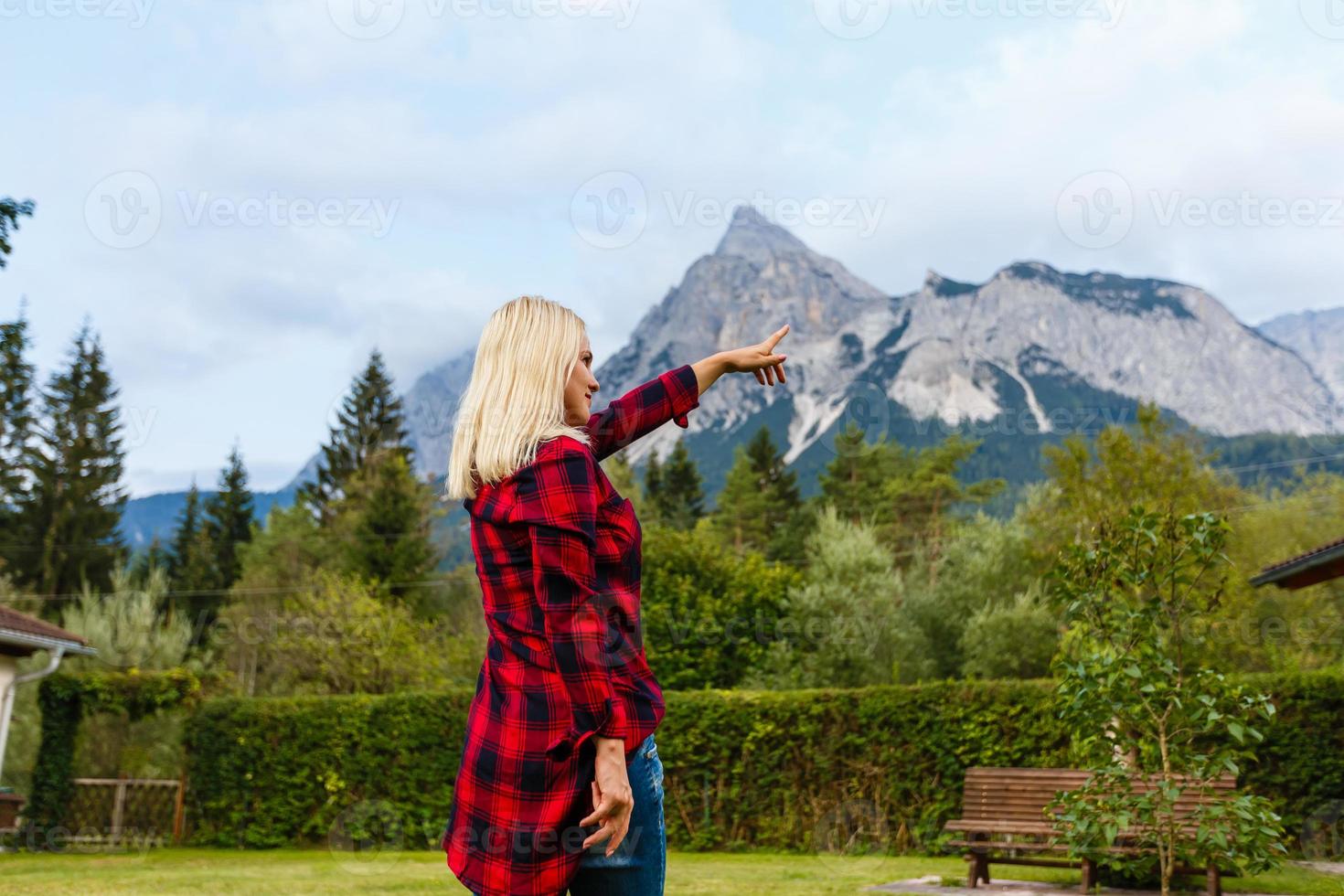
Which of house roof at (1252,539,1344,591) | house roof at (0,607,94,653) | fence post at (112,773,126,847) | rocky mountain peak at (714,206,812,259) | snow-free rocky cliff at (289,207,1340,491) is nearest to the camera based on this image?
house roof at (1252,539,1344,591)

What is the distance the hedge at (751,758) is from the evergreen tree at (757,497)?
26.3 m

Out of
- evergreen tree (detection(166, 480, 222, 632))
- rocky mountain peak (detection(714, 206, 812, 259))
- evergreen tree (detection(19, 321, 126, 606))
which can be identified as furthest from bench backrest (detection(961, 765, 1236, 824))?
rocky mountain peak (detection(714, 206, 812, 259))

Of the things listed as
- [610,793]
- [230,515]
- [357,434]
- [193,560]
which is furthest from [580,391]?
[230,515]

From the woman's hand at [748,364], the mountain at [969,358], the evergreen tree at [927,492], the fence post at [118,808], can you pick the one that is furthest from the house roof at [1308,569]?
the mountain at [969,358]

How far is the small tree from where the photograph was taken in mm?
5848

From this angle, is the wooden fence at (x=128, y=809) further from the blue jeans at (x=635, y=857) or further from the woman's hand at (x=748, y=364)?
the blue jeans at (x=635, y=857)

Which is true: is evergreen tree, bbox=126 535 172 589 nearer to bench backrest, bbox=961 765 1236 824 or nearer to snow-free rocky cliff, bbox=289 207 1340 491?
bench backrest, bbox=961 765 1236 824

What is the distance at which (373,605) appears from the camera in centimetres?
2556

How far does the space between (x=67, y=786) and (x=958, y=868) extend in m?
13.0

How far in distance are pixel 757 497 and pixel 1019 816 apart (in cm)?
3404

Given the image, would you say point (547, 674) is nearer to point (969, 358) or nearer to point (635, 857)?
point (635, 857)

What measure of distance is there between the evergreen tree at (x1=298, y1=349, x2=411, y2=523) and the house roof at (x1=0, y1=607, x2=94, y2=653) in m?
26.5

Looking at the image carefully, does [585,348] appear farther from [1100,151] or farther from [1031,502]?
[1100,151]

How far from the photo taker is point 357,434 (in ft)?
145
